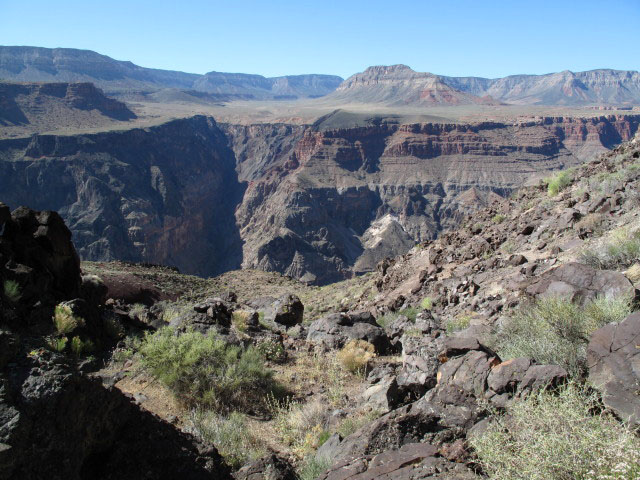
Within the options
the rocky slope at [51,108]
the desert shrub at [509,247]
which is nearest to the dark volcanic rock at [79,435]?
the desert shrub at [509,247]

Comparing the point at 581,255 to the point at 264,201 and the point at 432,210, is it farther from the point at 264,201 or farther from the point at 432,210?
the point at 264,201

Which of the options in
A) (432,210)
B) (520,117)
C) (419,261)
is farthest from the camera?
(520,117)

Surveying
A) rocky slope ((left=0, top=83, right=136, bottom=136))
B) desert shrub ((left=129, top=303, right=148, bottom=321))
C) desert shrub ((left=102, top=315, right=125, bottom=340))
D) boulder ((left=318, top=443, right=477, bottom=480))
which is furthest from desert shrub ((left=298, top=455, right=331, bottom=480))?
rocky slope ((left=0, top=83, right=136, bottom=136))

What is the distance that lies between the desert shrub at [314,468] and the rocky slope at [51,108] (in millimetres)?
89668

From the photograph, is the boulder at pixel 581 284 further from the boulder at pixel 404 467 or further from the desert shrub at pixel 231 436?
the desert shrub at pixel 231 436

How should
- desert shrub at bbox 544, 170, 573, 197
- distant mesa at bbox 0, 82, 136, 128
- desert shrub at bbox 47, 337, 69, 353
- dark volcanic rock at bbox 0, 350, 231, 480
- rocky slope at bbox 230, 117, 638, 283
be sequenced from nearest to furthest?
dark volcanic rock at bbox 0, 350, 231, 480 → desert shrub at bbox 47, 337, 69, 353 → desert shrub at bbox 544, 170, 573, 197 → rocky slope at bbox 230, 117, 638, 283 → distant mesa at bbox 0, 82, 136, 128

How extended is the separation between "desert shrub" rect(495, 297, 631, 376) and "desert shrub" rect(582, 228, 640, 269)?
2384mm

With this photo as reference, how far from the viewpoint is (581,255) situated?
338 inches

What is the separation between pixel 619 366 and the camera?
155 inches

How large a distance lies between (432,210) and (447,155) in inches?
784

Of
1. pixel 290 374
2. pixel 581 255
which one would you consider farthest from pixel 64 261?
pixel 581 255

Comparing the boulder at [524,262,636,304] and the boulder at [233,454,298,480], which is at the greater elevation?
the boulder at [524,262,636,304]

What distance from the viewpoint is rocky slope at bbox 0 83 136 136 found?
8206 cm

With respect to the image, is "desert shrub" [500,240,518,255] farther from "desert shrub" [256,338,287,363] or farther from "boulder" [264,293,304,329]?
"desert shrub" [256,338,287,363]
